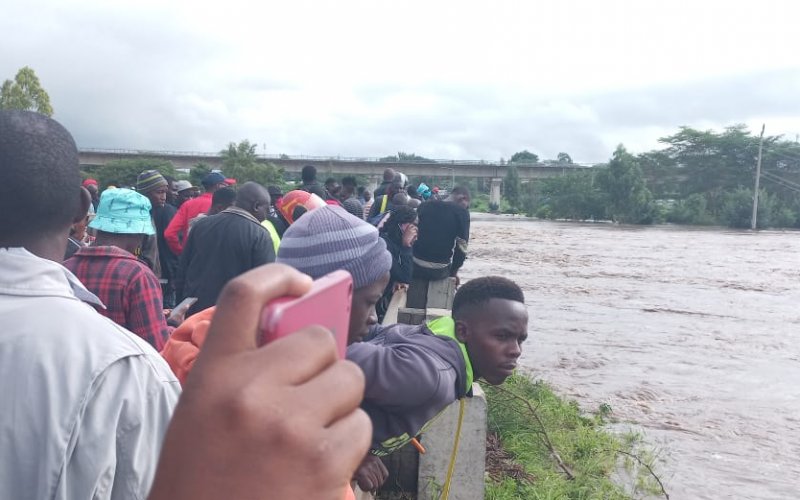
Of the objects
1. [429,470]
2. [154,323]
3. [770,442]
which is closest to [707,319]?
[770,442]

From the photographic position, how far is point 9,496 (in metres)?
1.14

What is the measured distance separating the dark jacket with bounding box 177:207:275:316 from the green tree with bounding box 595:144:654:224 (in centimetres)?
A: 5191

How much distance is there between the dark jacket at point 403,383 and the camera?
6.41ft

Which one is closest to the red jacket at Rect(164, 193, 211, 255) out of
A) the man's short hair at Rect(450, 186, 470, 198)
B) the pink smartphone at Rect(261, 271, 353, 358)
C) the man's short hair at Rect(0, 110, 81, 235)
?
the man's short hair at Rect(450, 186, 470, 198)

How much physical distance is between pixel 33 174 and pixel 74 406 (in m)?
0.53

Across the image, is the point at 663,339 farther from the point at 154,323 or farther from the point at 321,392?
the point at 321,392

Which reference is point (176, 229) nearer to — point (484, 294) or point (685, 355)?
point (484, 294)

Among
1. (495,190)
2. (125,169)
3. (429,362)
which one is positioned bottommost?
(429,362)

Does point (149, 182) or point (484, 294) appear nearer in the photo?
point (484, 294)

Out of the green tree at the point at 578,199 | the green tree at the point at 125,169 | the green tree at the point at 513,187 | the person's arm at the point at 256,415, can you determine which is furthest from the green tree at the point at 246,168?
the person's arm at the point at 256,415

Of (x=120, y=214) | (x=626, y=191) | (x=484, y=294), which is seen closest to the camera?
(x=484, y=294)

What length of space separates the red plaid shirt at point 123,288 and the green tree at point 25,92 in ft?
141

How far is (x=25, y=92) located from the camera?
4075 centimetres

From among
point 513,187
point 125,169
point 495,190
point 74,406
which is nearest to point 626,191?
point 513,187
